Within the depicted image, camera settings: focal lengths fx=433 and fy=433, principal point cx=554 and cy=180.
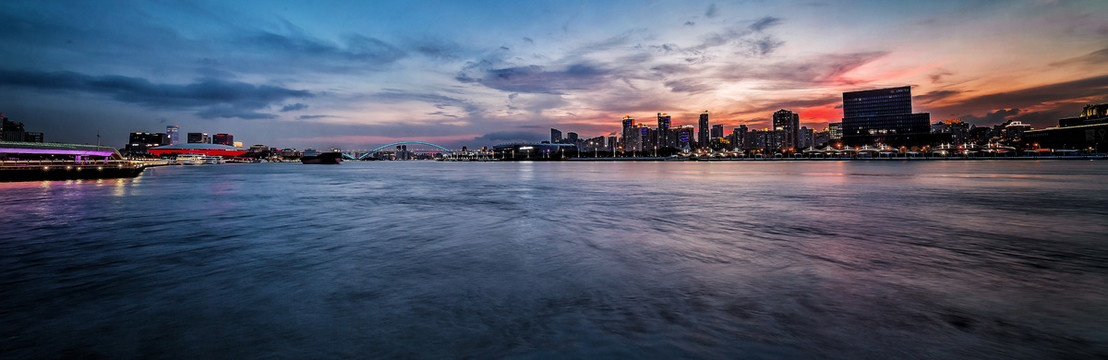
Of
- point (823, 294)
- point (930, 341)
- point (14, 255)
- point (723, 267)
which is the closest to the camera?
point (930, 341)

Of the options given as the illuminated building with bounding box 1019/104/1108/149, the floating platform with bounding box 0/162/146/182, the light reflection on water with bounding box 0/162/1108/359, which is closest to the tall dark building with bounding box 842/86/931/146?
the illuminated building with bounding box 1019/104/1108/149

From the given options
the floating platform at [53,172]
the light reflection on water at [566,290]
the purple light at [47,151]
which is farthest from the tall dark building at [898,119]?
the purple light at [47,151]

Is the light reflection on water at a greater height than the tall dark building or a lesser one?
lesser

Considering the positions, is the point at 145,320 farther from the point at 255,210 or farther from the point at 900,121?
the point at 900,121

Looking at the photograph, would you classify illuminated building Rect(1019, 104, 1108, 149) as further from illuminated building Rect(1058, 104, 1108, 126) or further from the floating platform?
the floating platform

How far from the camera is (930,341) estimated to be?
4098 millimetres

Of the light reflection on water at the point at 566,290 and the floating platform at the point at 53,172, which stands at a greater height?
the floating platform at the point at 53,172

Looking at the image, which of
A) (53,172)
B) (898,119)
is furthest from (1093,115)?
(53,172)

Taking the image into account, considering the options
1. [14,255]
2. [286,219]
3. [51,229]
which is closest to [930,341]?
[14,255]

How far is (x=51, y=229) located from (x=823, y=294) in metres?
19.5

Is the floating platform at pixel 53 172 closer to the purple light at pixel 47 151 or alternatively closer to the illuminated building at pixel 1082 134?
the purple light at pixel 47 151

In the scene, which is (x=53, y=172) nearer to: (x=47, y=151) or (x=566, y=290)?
(x=47, y=151)

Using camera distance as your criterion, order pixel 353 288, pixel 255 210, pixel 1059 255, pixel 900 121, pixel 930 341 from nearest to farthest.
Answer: pixel 930 341
pixel 353 288
pixel 1059 255
pixel 255 210
pixel 900 121

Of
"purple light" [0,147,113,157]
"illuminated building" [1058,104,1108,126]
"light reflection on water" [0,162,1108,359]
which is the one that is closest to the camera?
"light reflection on water" [0,162,1108,359]
